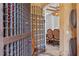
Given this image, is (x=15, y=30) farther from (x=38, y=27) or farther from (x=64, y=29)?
(x=64, y=29)

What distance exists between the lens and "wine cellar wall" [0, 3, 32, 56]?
117 centimetres

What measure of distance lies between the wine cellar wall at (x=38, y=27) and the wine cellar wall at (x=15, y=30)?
0.14 ft

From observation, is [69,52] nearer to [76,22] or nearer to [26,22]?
[76,22]

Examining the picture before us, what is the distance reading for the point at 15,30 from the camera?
1.20 meters

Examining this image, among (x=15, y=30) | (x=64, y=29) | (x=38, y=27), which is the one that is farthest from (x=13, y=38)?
(x=64, y=29)

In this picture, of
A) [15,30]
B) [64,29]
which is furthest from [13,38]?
[64,29]

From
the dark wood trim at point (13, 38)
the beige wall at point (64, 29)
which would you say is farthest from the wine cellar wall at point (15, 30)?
the beige wall at point (64, 29)

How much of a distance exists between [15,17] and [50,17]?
29 cm

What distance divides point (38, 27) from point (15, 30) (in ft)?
0.62

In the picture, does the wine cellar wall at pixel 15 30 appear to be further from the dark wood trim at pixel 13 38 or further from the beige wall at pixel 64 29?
the beige wall at pixel 64 29

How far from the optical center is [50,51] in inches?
47.9

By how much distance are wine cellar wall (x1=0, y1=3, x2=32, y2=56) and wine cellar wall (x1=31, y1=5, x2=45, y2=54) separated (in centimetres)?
4

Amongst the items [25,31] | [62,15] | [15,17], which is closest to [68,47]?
[62,15]

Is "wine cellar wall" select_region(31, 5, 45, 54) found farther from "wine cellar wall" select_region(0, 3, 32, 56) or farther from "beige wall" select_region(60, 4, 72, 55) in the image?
"beige wall" select_region(60, 4, 72, 55)
